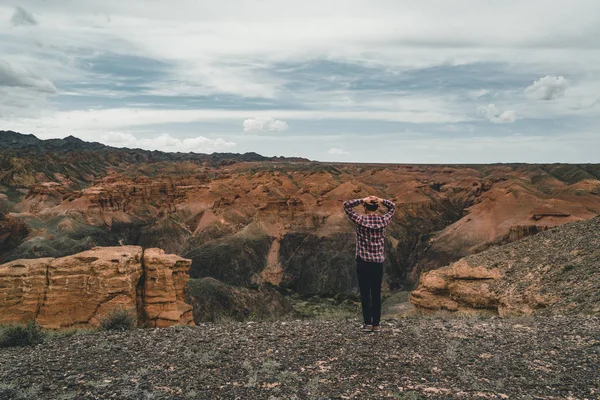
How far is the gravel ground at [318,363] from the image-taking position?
19.1 ft

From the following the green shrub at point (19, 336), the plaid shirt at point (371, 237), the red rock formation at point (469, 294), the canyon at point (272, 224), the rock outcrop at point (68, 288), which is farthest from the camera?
the canyon at point (272, 224)

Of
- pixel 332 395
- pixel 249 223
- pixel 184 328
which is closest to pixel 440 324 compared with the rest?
pixel 332 395

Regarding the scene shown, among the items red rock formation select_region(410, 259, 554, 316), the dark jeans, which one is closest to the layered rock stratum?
red rock formation select_region(410, 259, 554, 316)

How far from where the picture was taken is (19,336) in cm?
834

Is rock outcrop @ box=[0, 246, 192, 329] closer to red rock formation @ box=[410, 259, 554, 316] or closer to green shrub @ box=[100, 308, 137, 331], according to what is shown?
green shrub @ box=[100, 308, 137, 331]

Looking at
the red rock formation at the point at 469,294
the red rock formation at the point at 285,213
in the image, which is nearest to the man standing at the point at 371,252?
the red rock formation at the point at 469,294

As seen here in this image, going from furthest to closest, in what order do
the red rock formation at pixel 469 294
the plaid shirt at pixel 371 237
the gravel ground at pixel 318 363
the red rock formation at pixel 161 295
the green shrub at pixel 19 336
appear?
the red rock formation at pixel 161 295 < the red rock formation at pixel 469 294 < the green shrub at pixel 19 336 < the plaid shirt at pixel 371 237 < the gravel ground at pixel 318 363

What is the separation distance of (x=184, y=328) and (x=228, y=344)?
1.86 m

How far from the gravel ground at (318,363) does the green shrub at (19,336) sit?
10.6 inches

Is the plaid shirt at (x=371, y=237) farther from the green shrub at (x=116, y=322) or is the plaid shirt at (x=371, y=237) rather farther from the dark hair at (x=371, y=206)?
the green shrub at (x=116, y=322)

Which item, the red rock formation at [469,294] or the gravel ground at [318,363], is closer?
the gravel ground at [318,363]

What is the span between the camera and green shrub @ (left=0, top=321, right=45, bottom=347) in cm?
826

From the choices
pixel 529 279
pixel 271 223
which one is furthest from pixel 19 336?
pixel 271 223

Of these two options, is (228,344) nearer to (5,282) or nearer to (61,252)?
(5,282)
